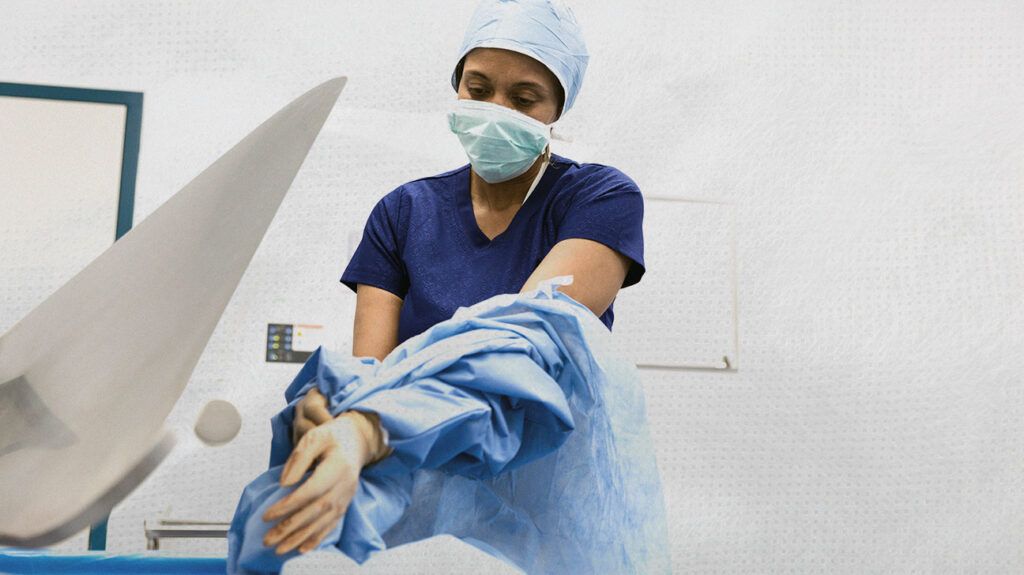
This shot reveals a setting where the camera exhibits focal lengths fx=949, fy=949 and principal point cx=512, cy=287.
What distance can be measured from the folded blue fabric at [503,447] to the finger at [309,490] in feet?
0.14

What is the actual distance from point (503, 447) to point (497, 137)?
0.61 metres

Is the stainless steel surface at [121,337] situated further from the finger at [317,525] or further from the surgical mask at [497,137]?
the surgical mask at [497,137]

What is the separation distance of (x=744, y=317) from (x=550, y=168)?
144 centimetres

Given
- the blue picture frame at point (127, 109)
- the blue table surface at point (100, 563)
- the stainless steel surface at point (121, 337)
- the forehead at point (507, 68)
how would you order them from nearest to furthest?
the stainless steel surface at point (121, 337) → the blue table surface at point (100, 563) → the forehead at point (507, 68) → the blue picture frame at point (127, 109)

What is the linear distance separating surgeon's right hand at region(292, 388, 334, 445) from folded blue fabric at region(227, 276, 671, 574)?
0.5 inches

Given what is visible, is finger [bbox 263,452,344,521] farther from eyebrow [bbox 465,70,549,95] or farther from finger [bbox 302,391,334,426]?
eyebrow [bbox 465,70,549,95]

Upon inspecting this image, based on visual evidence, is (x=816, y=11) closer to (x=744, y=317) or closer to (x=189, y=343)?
(x=744, y=317)

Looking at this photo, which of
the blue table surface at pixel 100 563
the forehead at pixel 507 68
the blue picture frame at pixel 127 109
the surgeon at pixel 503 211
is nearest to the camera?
the blue table surface at pixel 100 563

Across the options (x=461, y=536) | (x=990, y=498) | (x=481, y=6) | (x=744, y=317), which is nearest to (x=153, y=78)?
(x=481, y=6)

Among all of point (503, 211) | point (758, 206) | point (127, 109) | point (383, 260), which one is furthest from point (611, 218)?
point (127, 109)

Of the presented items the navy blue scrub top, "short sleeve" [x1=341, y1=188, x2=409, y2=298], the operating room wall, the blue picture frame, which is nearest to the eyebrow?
the navy blue scrub top

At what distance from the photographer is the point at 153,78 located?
2.57 m

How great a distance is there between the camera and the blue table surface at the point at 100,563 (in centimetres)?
113

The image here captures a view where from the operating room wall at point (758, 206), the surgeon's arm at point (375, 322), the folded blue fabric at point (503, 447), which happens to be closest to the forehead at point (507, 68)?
the surgeon's arm at point (375, 322)
